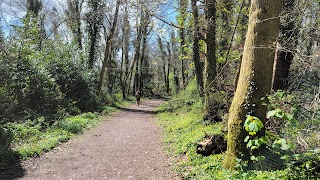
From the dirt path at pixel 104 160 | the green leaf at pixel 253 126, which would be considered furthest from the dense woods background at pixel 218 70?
the dirt path at pixel 104 160

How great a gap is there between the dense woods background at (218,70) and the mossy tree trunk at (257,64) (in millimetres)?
19

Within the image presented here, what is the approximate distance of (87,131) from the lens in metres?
11.1

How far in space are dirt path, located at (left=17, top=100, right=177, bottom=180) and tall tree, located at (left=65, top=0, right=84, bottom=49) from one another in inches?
594

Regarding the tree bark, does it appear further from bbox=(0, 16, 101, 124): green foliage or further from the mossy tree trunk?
the mossy tree trunk

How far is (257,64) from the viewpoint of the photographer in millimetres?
4984

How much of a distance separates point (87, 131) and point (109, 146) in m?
2.76

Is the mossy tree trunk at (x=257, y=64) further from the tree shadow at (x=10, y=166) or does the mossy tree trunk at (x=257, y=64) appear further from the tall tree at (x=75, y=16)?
the tall tree at (x=75, y=16)

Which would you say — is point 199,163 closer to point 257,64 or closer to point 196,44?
point 257,64

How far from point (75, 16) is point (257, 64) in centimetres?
2121

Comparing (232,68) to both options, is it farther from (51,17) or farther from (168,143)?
(51,17)

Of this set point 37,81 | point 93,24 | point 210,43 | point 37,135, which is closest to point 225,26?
point 210,43

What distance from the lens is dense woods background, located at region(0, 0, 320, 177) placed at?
485cm

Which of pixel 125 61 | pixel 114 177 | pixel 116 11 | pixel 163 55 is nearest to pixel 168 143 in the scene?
pixel 114 177

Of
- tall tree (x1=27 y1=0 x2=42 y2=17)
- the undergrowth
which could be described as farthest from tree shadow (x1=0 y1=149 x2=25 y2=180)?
tall tree (x1=27 y1=0 x2=42 y2=17)
